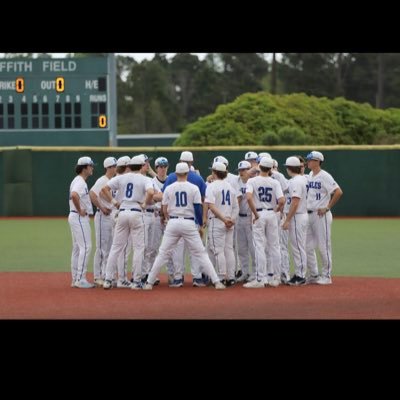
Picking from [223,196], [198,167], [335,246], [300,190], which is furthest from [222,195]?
[198,167]

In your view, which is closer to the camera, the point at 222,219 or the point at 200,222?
the point at 200,222

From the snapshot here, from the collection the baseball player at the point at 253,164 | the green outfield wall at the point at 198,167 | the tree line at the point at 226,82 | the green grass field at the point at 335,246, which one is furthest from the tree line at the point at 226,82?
the baseball player at the point at 253,164

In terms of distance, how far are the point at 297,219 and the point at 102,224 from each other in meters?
2.54

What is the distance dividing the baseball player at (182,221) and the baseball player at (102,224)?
94 centimetres

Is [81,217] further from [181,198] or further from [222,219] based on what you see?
[222,219]

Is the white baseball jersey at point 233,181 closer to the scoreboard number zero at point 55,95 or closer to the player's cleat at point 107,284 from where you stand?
the player's cleat at point 107,284

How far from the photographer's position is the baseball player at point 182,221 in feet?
43.5

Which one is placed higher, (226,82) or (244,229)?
(226,82)

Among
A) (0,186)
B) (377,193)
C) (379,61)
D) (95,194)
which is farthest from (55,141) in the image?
(379,61)

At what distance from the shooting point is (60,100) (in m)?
32.4

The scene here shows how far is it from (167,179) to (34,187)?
13.6m

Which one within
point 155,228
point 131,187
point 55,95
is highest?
point 55,95

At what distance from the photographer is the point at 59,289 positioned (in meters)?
13.8
